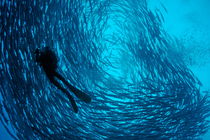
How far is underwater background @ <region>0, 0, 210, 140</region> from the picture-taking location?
3576mm

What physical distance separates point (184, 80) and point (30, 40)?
11.9 ft

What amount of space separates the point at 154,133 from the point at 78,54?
8.24ft

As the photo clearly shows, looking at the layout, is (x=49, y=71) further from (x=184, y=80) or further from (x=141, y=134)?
(x=184, y=80)

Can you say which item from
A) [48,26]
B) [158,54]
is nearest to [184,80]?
[158,54]

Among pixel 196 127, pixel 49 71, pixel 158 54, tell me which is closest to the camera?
pixel 49 71

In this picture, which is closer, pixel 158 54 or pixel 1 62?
pixel 1 62

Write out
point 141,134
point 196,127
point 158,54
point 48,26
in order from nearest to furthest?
point 48,26, point 141,134, point 196,127, point 158,54

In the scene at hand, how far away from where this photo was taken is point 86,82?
185 inches

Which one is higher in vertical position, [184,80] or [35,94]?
[184,80]

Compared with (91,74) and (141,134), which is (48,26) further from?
(141,134)

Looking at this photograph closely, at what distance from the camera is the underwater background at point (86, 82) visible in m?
3.58

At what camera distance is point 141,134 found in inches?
163

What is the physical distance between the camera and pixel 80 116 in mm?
4156

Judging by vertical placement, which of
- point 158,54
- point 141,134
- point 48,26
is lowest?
point 141,134
